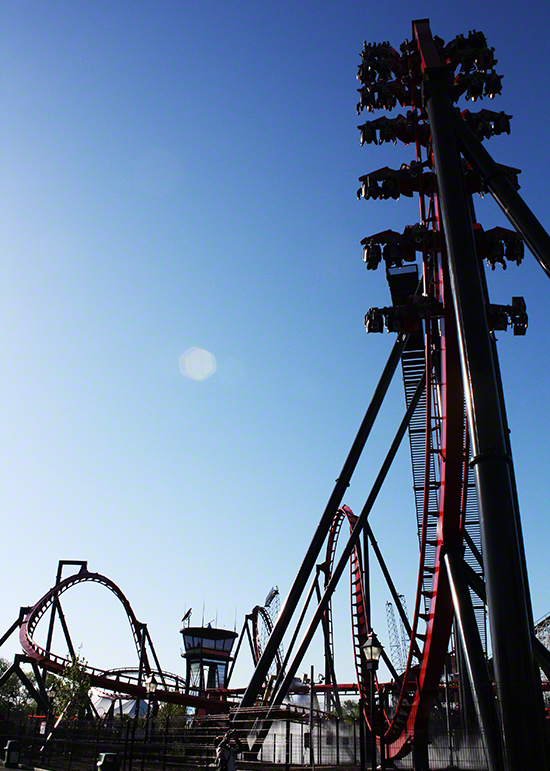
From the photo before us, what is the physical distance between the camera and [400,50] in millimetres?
15383

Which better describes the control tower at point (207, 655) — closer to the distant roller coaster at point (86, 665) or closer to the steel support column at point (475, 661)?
the distant roller coaster at point (86, 665)

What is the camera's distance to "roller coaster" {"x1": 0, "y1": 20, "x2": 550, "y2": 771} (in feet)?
24.7

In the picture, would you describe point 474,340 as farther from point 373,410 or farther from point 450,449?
point 373,410

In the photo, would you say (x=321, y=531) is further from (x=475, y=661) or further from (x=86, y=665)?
(x=86, y=665)

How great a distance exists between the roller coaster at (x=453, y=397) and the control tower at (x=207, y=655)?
42.7m

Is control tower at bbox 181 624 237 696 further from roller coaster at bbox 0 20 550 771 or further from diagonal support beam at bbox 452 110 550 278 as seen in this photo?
diagonal support beam at bbox 452 110 550 278

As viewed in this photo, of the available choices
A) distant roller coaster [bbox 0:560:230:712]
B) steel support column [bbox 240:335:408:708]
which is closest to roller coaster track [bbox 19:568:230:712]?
distant roller coaster [bbox 0:560:230:712]

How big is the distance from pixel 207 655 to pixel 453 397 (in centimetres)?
5149

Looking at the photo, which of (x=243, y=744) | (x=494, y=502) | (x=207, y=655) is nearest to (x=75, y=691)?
(x=207, y=655)

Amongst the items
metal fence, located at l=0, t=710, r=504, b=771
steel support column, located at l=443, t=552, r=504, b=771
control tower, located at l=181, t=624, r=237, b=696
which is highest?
control tower, located at l=181, t=624, r=237, b=696

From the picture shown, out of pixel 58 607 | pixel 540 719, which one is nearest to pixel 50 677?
pixel 58 607

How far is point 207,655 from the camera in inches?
2255

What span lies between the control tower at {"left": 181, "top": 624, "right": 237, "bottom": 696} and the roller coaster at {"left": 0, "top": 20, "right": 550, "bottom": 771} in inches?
1680

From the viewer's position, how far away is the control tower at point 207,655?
56906mm
